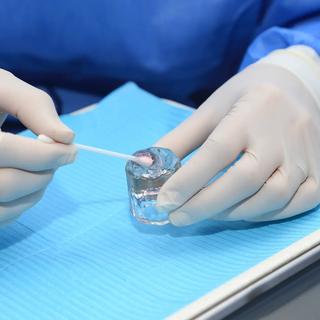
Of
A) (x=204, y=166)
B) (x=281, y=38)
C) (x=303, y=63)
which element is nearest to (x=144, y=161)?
(x=204, y=166)

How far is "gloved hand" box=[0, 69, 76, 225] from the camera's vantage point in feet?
3.06

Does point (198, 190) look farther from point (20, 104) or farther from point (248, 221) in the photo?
point (20, 104)

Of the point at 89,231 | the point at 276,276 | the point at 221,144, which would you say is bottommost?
the point at 89,231

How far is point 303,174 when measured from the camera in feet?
3.54

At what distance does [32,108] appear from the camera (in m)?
1.01

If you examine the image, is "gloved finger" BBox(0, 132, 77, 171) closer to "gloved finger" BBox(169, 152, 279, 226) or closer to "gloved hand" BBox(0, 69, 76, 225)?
"gloved hand" BBox(0, 69, 76, 225)

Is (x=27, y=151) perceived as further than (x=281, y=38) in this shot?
No

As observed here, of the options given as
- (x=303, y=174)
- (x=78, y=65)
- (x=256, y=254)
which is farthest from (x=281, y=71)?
(x=78, y=65)

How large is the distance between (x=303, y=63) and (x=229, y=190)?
381 millimetres

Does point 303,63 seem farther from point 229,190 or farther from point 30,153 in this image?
point 30,153

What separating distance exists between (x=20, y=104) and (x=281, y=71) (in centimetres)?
50

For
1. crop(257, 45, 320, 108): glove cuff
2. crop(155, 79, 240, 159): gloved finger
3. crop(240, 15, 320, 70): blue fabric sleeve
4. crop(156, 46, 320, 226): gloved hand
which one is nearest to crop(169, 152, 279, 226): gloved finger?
crop(156, 46, 320, 226): gloved hand

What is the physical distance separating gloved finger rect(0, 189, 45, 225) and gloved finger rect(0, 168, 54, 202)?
0.02m

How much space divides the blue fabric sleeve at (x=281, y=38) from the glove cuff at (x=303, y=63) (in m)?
0.06
